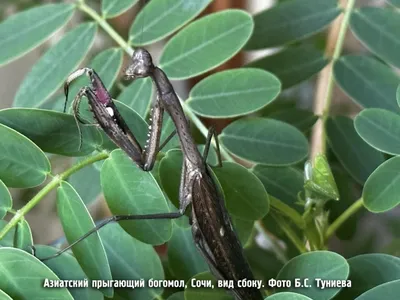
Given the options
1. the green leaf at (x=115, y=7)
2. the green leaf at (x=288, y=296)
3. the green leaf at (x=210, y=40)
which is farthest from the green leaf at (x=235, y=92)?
the green leaf at (x=288, y=296)

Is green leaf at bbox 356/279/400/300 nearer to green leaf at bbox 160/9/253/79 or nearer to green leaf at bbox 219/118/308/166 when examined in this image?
green leaf at bbox 219/118/308/166

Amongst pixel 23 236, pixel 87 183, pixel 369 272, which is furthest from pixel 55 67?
pixel 369 272

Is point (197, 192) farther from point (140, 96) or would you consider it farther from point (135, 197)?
point (140, 96)

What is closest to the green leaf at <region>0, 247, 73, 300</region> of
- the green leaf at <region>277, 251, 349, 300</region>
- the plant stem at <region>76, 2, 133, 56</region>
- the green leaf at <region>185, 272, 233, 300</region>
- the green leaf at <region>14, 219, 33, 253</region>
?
the green leaf at <region>14, 219, 33, 253</region>

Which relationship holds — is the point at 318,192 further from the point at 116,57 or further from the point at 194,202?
the point at 116,57

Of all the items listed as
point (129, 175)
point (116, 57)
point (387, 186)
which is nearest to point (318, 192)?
point (387, 186)

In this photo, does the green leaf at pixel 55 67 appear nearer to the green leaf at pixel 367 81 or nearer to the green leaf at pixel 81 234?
the green leaf at pixel 81 234
